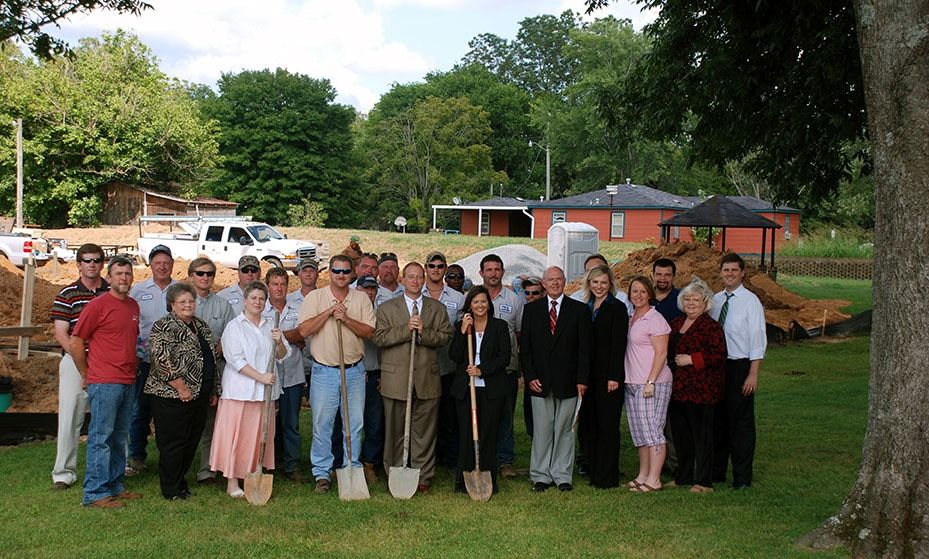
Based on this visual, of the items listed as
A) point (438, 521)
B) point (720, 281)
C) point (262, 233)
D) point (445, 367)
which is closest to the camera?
→ point (438, 521)

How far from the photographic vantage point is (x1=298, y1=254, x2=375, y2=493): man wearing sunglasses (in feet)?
23.7

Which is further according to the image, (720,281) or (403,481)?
(720,281)

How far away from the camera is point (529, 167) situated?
70375mm

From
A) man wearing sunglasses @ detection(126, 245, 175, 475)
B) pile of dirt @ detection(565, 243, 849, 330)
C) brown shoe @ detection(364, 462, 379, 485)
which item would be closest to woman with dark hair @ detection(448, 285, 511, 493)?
brown shoe @ detection(364, 462, 379, 485)

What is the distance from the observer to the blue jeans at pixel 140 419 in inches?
294

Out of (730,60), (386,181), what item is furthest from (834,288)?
(386,181)

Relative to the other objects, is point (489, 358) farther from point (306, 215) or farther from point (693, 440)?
point (306, 215)

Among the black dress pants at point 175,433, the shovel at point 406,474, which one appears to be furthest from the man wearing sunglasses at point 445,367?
the black dress pants at point 175,433

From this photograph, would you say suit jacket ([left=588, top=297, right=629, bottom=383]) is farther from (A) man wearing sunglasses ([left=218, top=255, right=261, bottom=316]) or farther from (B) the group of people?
(A) man wearing sunglasses ([left=218, top=255, right=261, bottom=316])

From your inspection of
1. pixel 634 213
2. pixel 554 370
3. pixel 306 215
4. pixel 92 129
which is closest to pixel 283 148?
pixel 306 215

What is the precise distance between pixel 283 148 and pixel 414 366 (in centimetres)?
5239

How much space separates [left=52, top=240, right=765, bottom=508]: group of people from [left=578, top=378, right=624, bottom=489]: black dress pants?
11mm

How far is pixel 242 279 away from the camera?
26.2 feet

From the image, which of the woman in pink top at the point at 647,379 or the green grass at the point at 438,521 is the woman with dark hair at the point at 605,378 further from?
the green grass at the point at 438,521
